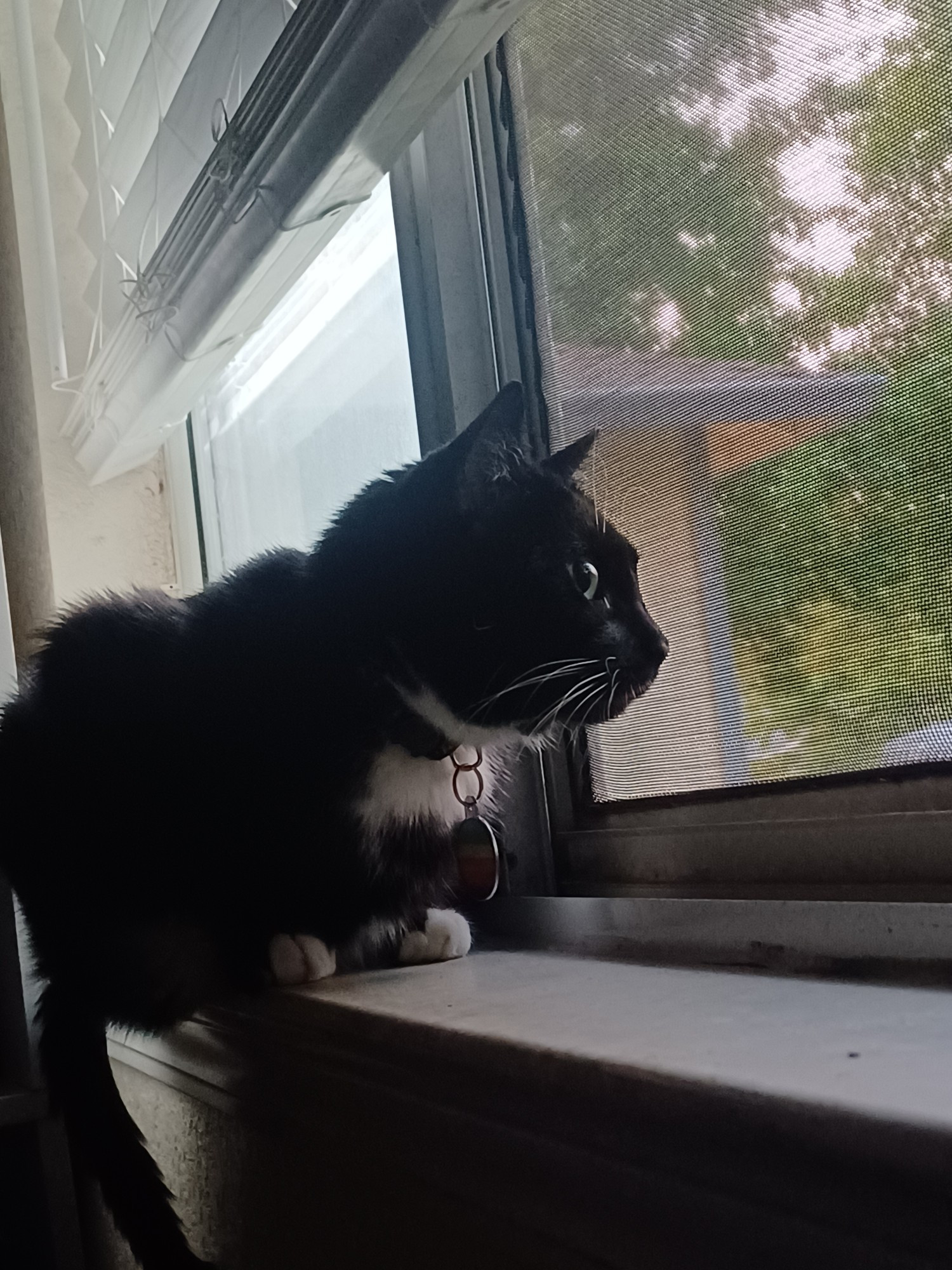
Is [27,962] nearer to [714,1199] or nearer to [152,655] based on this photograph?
[152,655]

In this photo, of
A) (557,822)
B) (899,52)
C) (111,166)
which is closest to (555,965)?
(557,822)

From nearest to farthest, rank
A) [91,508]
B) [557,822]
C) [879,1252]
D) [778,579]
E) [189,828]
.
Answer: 1. [879,1252]
2. [778,579]
3. [189,828]
4. [557,822]
5. [91,508]

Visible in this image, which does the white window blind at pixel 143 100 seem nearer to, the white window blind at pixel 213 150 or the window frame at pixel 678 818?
the white window blind at pixel 213 150

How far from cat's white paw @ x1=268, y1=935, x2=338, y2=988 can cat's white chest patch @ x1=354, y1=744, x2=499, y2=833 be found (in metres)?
0.09

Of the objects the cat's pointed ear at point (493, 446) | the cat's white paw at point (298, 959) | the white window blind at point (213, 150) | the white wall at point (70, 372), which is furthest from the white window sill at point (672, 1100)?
the white wall at point (70, 372)

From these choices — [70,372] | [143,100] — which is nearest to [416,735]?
[143,100]

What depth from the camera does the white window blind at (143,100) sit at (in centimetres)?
96

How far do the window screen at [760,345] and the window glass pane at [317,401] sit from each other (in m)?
0.29

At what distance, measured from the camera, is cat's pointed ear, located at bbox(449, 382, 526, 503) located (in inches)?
30.5

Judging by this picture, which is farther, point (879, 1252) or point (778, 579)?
point (778, 579)

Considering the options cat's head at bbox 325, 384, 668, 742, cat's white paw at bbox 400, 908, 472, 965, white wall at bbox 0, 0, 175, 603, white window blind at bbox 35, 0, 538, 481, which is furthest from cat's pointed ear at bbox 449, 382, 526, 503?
white wall at bbox 0, 0, 175, 603

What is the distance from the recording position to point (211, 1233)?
0.88 meters

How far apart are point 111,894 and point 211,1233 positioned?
0.28 m

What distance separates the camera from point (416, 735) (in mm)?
833
